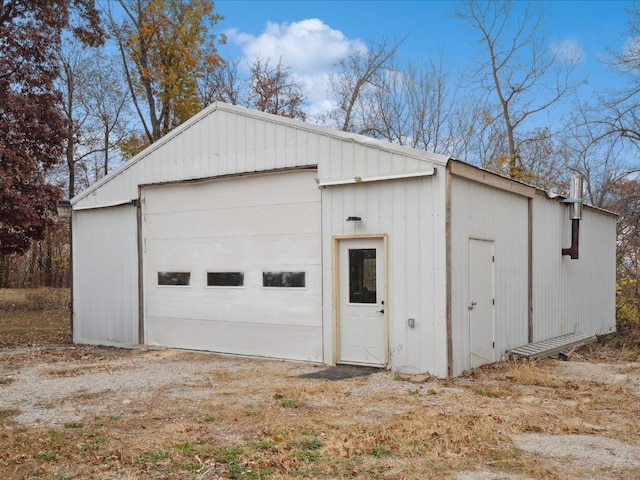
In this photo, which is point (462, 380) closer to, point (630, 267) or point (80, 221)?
point (80, 221)

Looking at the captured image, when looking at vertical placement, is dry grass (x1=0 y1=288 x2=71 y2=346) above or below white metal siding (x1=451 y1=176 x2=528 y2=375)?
below

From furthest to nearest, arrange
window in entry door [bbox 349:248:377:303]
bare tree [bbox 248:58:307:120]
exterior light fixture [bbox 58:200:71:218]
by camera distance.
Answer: bare tree [bbox 248:58:307:120] < exterior light fixture [bbox 58:200:71:218] < window in entry door [bbox 349:248:377:303]

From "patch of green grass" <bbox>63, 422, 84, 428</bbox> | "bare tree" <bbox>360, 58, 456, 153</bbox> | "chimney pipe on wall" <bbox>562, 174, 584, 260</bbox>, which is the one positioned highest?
"bare tree" <bbox>360, 58, 456, 153</bbox>

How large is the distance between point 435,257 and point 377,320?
4.58 ft

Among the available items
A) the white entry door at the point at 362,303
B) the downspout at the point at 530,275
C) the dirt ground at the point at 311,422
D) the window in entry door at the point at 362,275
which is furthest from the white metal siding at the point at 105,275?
the downspout at the point at 530,275

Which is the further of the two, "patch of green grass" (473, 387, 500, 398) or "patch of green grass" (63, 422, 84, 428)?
"patch of green grass" (473, 387, 500, 398)

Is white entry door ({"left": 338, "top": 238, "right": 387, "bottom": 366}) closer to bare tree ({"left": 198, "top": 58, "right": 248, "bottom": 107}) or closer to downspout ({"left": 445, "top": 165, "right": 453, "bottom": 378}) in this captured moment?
downspout ({"left": 445, "top": 165, "right": 453, "bottom": 378})

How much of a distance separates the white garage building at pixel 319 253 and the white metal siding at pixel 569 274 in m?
0.06

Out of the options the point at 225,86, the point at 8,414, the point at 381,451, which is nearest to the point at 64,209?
the point at 8,414

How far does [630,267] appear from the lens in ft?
67.5

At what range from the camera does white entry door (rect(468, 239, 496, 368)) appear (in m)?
9.39

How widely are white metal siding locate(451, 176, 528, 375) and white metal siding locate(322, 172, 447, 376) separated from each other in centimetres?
23

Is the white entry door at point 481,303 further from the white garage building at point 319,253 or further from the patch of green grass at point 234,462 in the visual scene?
the patch of green grass at point 234,462

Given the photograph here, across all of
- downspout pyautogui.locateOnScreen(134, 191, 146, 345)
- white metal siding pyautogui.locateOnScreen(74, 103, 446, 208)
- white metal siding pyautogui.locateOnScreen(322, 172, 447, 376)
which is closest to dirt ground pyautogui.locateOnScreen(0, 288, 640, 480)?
white metal siding pyautogui.locateOnScreen(322, 172, 447, 376)
